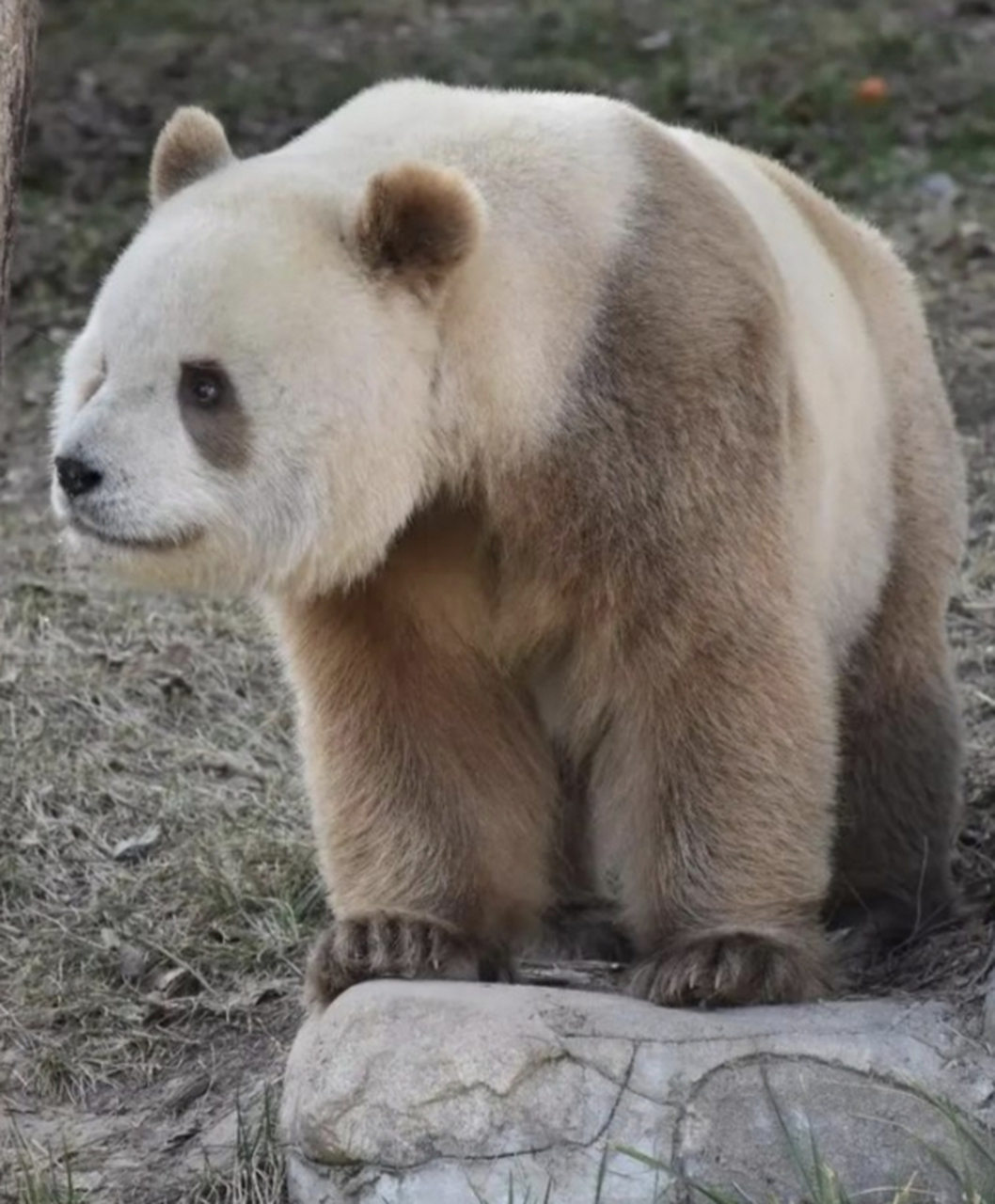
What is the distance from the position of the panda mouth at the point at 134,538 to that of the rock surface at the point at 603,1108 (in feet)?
3.08

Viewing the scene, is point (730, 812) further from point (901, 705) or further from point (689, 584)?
point (901, 705)

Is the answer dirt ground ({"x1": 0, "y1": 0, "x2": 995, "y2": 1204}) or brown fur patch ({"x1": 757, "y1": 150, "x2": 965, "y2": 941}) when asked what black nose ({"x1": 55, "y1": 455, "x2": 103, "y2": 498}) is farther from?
brown fur patch ({"x1": 757, "y1": 150, "x2": 965, "y2": 941})

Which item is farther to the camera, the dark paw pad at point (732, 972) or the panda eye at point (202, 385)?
the dark paw pad at point (732, 972)

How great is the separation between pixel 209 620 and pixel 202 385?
3408 millimetres

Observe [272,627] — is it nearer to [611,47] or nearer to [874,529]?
[874,529]

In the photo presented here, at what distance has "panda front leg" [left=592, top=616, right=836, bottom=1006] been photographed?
4711 mm

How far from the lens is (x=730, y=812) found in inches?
190

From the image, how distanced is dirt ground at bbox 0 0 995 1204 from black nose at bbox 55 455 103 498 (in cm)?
134

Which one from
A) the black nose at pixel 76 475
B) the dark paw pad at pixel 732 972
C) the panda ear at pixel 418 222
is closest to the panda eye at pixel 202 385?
the black nose at pixel 76 475

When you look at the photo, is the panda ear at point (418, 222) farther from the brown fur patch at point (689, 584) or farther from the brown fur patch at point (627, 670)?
the brown fur patch at point (689, 584)

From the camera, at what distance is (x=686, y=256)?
185 inches

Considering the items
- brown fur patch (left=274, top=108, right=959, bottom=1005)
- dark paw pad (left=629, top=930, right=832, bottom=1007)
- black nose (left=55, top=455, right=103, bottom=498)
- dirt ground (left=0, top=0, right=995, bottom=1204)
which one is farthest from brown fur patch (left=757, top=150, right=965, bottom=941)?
black nose (left=55, top=455, right=103, bottom=498)

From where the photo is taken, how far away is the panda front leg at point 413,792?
193 inches

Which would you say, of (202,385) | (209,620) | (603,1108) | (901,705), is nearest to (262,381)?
(202,385)
